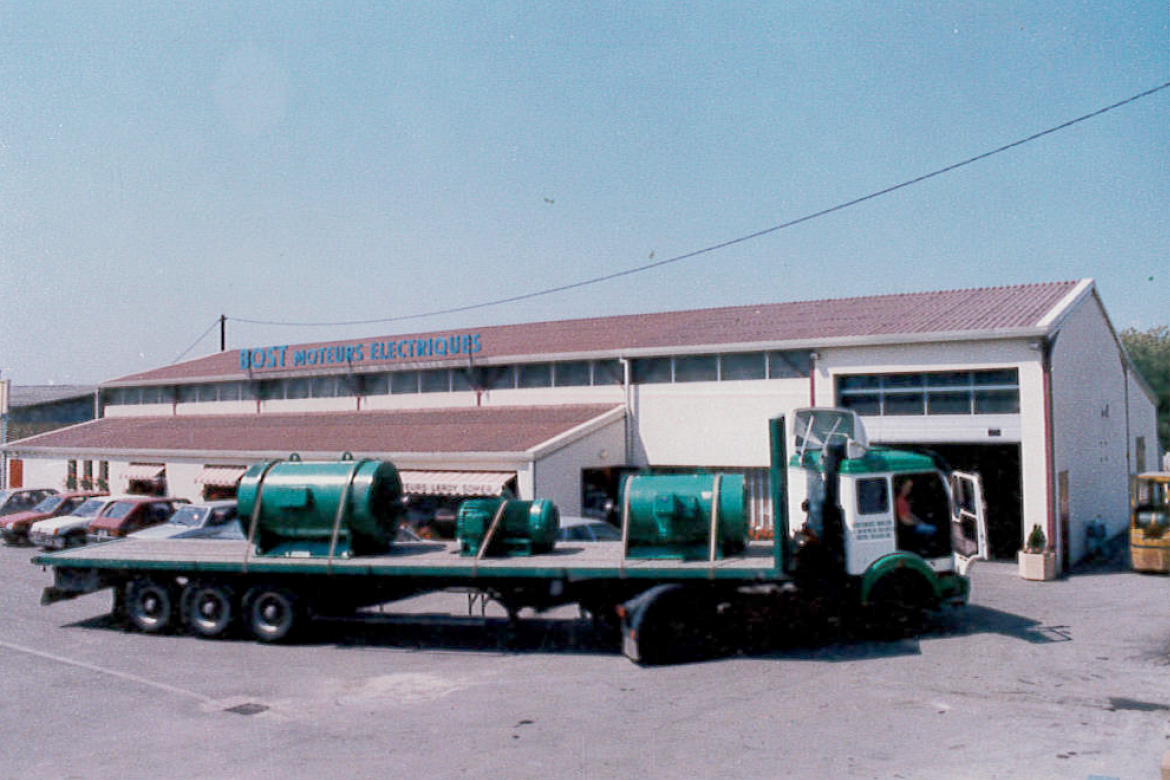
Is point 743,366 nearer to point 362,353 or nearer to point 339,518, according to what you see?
point 339,518

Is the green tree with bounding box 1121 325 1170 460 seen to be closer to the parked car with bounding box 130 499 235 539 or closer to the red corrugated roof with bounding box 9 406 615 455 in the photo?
the red corrugated roof with bounding box 9 406 615 455

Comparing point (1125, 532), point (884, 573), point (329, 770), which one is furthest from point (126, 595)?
point (1125, 532)

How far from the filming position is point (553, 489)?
855 inches

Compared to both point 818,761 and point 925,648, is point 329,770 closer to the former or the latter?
point 818,761

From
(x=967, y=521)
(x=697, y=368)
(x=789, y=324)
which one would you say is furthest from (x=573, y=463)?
(x=967, y=521)

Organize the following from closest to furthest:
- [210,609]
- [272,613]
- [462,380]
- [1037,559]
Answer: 1. [272,613]
2. [210,609]
3. [1037,559]
4. [462,380]

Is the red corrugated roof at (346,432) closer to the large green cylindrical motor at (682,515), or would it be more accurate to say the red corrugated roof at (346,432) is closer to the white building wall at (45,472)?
the white building wall at (45,472)

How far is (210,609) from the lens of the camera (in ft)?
43.5

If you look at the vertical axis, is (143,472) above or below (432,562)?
above

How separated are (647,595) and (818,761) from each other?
3.97 meters

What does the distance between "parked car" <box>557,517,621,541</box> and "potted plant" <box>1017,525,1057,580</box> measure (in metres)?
8.59

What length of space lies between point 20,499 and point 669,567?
2432cm

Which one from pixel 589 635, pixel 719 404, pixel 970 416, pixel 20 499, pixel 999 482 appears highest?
pixel 719 404

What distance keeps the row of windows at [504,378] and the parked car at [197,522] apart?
1043 centimetres
